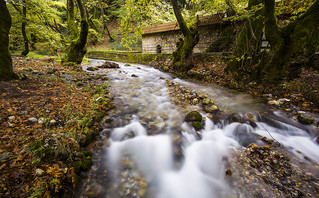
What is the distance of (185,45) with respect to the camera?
859 centimetres

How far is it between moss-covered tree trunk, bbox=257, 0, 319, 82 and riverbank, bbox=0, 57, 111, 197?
6666 mm

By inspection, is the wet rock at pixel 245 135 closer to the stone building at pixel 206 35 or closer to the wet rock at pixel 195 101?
the wet rock at pixel 195 101

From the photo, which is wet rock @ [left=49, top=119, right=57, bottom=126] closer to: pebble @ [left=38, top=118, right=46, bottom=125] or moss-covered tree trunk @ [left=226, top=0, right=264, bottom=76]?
pebble @ [left=38, top=118, right=46, bottom=125]

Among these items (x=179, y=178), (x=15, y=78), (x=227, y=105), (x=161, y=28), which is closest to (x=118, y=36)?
Answer: (x=161, y=28)

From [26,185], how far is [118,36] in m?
30.5

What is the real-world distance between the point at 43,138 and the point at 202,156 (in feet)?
10.5

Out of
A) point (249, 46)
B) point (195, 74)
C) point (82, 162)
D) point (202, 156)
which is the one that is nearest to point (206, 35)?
point (195, 74)

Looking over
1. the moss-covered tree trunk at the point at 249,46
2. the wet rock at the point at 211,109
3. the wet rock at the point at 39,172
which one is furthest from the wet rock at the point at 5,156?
the moss-covered tree trunk at the point at 249,46

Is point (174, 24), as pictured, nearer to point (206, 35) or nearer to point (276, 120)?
point (206, 35)

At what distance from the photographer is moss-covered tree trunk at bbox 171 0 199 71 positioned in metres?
7.90

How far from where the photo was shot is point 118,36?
91.1 feet

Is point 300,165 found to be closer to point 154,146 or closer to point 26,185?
point 154,146

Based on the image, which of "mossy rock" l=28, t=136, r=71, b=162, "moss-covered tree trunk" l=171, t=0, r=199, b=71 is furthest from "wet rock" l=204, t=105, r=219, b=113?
"moss-covered tree trunk" l=171, t=0, r=199, b=71

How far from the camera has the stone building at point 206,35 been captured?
1114 cm
